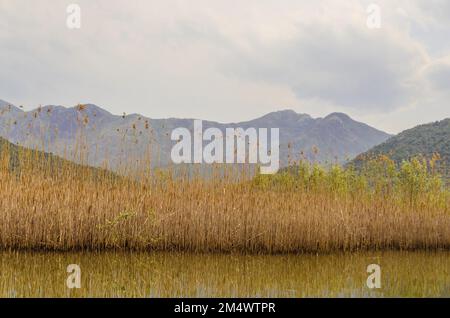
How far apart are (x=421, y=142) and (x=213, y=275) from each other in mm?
63027

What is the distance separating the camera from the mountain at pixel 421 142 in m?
58.2

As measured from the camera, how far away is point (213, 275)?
5.92m

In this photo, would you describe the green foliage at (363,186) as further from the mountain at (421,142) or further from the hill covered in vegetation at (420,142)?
the mountain at (421,142)

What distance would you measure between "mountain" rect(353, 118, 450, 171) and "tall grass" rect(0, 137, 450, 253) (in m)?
49.9

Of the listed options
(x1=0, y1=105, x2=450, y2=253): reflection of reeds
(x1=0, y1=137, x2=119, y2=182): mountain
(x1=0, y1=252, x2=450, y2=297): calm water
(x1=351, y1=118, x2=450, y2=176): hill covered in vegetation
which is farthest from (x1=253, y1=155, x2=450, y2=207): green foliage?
(x1=351, y1=118, x2=450, y2=176): hill covered in vegetation

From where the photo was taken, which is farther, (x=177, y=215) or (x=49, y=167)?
(x=49, y=167)

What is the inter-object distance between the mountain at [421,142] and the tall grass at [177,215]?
49941 mm

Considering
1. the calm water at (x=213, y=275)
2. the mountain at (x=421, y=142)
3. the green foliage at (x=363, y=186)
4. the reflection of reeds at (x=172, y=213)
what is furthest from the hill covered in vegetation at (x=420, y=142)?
the calm water at (x=213, y=275)

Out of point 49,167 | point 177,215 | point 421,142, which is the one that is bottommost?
point 177,215

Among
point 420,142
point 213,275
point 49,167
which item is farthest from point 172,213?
point 420,142

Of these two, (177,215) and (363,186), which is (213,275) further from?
(363,186)

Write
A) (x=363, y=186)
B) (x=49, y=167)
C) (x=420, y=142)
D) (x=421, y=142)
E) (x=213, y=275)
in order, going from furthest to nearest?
(x=420, y=142) < (x=421, y=142) < (x=363, y=186) < (x=49, y=167) < (x=213, y=275)

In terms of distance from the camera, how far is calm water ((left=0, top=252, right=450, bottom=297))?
17.0ft

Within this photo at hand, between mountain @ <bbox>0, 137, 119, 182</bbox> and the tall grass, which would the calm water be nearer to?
the tall grass
